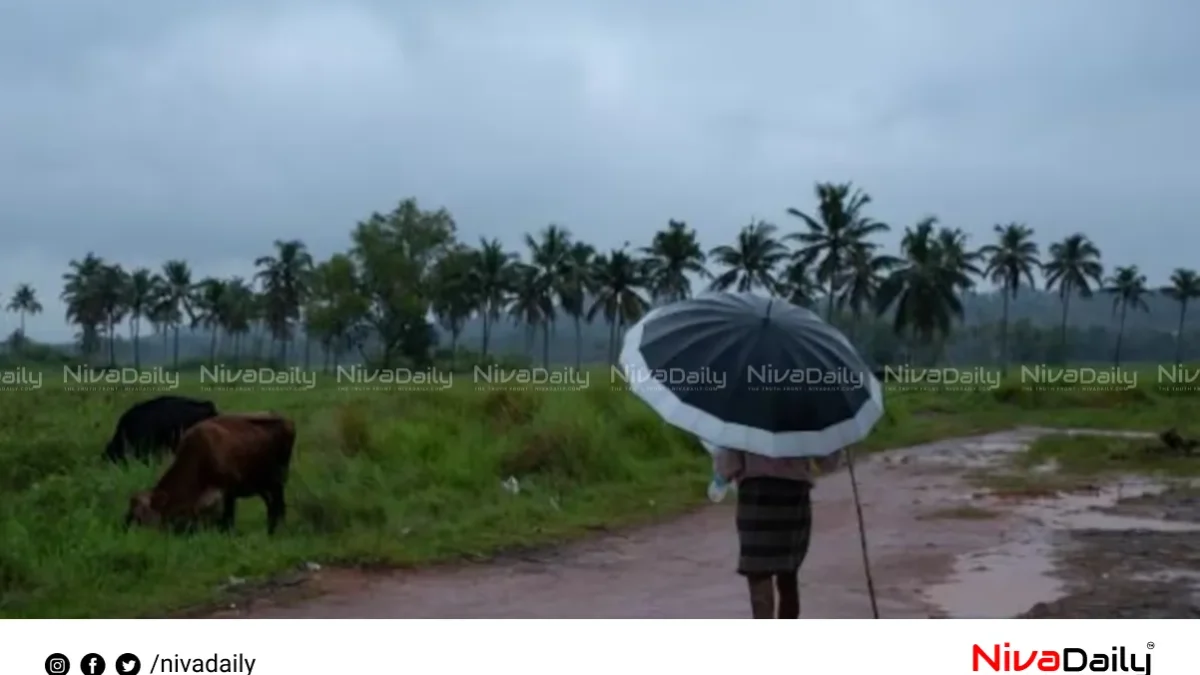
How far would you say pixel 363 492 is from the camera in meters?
11.5

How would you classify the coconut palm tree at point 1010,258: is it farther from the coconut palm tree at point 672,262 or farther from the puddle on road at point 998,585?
the puddle on road at point 998,585

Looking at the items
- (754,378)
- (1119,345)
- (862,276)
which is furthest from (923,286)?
(754,378)

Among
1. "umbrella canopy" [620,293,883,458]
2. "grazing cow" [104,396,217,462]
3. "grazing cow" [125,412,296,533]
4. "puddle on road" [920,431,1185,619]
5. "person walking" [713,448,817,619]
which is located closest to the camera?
"umbrella canopy" [620,293,883,458]

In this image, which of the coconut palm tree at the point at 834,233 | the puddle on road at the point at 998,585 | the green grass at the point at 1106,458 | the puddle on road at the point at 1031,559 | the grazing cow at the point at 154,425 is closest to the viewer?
the puddle on road at the point at 998,585

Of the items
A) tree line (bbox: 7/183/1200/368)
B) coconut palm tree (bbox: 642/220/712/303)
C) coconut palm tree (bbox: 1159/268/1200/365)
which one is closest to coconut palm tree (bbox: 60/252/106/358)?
tree line (bbox: 7/183/1200/368)

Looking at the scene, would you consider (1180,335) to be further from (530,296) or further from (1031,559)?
(1031,559)

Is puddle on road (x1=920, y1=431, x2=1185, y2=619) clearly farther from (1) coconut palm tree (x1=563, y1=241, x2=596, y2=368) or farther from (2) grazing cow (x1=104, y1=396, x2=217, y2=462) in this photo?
(1) coconut palm tree (x1=563, y1=241, x2=596, y2=368)

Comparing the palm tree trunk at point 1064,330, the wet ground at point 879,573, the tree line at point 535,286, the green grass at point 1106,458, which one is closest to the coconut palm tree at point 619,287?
the tree line at point 535,286
